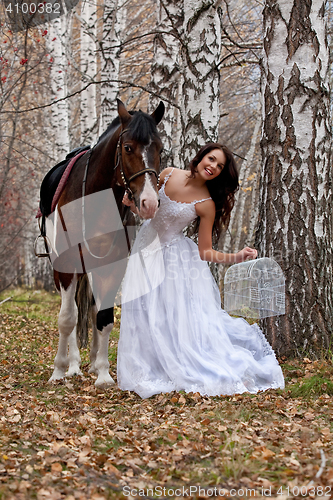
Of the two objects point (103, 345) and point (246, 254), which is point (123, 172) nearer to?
point (246, 254)

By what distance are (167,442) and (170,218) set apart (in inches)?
80.3

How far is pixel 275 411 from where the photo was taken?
135 inches

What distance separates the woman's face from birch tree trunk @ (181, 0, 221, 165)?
45.7 inches

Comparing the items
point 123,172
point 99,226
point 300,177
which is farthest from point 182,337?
point 300,177

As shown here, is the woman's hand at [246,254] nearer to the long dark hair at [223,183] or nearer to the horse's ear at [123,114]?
the long dark hair at [223,183]

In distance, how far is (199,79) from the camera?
17.7 feet

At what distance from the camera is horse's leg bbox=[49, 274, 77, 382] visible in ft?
15.5

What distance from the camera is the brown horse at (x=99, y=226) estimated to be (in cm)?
401

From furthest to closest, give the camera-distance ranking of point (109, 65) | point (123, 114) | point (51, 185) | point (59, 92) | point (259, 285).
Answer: point (59, 92), point (109, 65), point (51, 185), point (259, 285), point (123, 114)

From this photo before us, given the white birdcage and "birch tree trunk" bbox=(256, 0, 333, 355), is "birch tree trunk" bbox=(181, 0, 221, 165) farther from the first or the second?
the white birdcage

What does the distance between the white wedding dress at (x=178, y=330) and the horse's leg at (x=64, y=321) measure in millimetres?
679

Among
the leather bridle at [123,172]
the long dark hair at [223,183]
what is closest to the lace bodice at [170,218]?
the long dark hair at [223,183]

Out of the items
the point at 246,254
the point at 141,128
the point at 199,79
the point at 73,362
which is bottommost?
the point at 73,362

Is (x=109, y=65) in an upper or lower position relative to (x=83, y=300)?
upper
